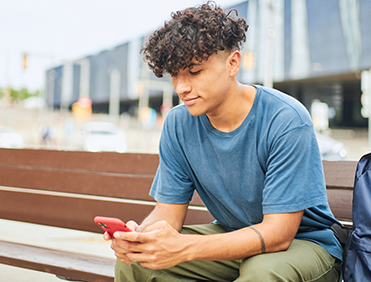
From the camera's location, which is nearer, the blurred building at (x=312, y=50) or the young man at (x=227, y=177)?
the young man at (x=227, y=177)

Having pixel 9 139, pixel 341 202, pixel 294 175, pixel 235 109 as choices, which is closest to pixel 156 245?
pixel 294 175

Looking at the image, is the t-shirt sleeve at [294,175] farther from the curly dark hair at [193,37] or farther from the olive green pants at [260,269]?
the curly dark hair at [193,37]

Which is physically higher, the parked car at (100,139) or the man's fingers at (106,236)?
the man's fingers at (106,236)

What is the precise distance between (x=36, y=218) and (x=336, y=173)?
97.2 inches

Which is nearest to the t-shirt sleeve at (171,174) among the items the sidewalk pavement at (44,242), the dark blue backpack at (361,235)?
the dark blue backpack at (361,235)

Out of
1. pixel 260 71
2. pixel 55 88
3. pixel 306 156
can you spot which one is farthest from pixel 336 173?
pixel 55 88

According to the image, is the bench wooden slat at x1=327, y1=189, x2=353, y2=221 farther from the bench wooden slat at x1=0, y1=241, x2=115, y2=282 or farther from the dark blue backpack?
the bench wooden slat at x1=0, y1=241, x2=115, y2=282

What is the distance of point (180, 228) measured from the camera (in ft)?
6.42

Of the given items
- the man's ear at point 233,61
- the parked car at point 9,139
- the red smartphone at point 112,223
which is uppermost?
the man's ear at point 233,61

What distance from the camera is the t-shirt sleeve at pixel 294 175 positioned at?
60.9 inches

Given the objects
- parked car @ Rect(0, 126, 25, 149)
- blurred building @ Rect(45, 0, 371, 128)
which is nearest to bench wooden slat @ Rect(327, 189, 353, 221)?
blurred building @ Rect(45, 0, 371, 128)

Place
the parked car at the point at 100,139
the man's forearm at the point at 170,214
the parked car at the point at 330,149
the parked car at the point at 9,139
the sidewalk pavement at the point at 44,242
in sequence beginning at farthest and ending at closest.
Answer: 1. the parked car at the point at 9,139
2. the parked car at the point at 100,139
3. the parked car at the point at 330,149
4. the sidewalk pavement at the point at 44,242
5. the man's forearm at the point at 170,214

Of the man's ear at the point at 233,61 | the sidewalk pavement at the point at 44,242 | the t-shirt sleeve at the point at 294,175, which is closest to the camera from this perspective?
the t-shirt sleeve at the point at 294,175

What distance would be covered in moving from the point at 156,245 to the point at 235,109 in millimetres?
735
